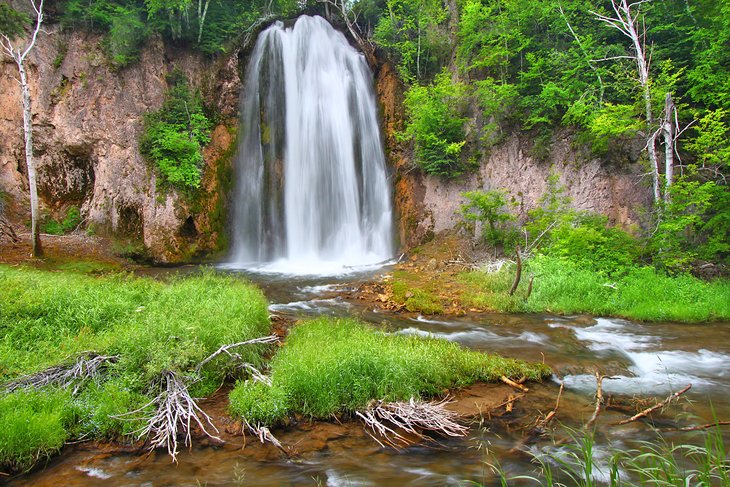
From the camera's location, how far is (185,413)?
3.97 metres

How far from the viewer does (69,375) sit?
452 centimetres

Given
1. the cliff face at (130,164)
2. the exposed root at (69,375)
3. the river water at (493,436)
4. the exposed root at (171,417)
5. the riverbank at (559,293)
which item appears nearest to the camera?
the river water at (493,436)

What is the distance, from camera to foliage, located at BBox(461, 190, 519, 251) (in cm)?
1239

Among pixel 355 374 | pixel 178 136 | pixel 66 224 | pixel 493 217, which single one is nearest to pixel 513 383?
pixel 355 374

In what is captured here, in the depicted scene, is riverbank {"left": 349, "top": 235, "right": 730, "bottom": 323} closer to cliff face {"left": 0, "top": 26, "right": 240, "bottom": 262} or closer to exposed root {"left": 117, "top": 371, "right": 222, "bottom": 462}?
exposed root {"left": 117, "top": 371, "right": 222, "bottom": 462}

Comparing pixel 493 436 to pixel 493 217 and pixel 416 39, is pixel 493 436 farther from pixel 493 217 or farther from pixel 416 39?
pixel 416 39

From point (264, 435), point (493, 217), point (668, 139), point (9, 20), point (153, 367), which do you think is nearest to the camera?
point (264, 435)

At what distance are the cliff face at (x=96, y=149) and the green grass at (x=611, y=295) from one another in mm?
11142

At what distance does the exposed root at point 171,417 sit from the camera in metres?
3.76

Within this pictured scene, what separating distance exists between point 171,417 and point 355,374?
1.98 m

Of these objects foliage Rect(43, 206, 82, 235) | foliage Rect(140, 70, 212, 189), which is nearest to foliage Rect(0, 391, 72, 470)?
foliage Rect(140, 70, 212, 189)

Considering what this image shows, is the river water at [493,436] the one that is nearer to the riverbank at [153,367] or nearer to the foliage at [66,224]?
the riverbank at [153,367]

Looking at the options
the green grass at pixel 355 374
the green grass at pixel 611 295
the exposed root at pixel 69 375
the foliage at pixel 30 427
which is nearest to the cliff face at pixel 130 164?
the green grass at pixel 611 295

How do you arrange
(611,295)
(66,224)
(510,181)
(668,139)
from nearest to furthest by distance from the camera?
(611,295) < (668,139) < (510,181) < (66,224)
